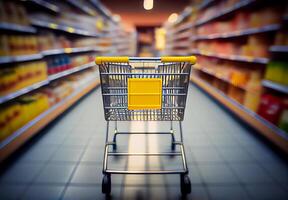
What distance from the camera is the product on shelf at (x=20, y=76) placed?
1950mm

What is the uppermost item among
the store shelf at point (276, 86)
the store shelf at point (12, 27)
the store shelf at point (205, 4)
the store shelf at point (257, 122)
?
the store shelf at point (205, 4)

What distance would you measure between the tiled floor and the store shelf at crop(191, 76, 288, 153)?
0.14m

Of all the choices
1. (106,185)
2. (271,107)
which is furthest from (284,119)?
(106,185)

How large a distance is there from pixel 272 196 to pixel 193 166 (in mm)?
619

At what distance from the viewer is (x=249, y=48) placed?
2.84 meters

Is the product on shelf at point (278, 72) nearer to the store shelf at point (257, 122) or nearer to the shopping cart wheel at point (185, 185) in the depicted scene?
the store shelf at point (257, 122)

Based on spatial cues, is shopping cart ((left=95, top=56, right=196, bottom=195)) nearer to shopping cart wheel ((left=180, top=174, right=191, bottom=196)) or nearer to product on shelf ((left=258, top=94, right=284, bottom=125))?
shopping cart wheel ((left=180, top=174, right=191, bottom=196))

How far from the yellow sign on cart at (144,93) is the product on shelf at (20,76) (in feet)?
4.53

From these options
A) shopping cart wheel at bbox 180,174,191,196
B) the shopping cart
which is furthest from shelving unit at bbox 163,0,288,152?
the shopping cart

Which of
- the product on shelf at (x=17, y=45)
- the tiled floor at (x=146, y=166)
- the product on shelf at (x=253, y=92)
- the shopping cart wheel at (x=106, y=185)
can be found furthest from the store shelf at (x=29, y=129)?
the product on shelf at (x=253, y=92)

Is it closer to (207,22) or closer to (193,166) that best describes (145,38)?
Result: (207,22)

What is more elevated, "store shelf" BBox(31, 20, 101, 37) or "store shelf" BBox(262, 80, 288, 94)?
"store shelf" BBox(31, 20, 101, 37)

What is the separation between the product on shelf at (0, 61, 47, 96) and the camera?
195 cm

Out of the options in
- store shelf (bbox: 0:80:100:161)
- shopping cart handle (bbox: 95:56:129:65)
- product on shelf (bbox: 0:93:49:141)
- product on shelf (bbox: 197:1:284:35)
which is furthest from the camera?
product on shelf (bbox: 197:1:284:35)
